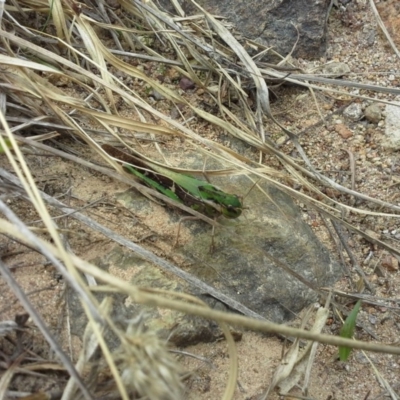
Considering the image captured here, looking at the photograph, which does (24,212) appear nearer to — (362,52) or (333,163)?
(333,163)

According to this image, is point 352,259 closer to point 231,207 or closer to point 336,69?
point 231,207

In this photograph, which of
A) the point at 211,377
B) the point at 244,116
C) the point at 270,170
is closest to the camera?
the point at 211,377

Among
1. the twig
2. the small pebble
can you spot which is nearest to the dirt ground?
the twig

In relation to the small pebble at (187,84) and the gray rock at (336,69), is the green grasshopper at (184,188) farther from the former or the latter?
the gray rock at (336,69)

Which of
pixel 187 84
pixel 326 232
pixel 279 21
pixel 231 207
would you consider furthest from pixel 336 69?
pixel 231 207

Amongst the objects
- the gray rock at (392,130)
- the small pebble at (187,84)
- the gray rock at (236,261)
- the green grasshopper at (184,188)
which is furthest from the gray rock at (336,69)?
the green grasshopper at (184,188)

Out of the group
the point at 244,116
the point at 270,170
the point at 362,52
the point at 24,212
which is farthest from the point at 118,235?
the point at 362,52

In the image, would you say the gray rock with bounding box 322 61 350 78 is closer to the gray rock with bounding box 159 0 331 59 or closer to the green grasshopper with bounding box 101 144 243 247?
the gray rock with bounding box 159 0 331 59
